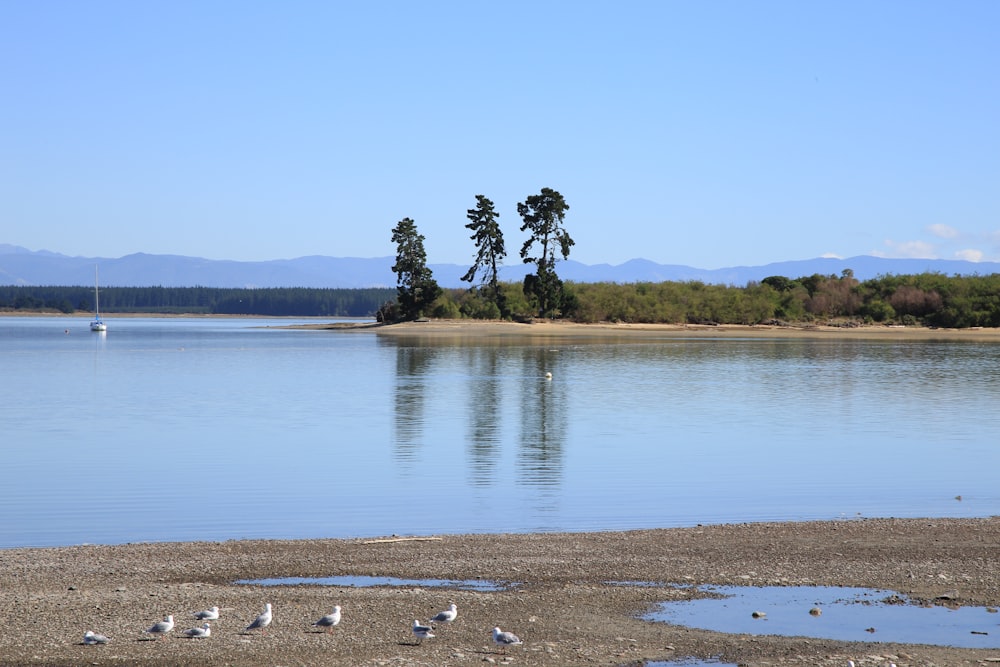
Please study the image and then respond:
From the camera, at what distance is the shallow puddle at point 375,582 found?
40.9ft

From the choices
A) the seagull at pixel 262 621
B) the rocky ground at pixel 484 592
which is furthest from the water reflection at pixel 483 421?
the seagull at pixel 262 621

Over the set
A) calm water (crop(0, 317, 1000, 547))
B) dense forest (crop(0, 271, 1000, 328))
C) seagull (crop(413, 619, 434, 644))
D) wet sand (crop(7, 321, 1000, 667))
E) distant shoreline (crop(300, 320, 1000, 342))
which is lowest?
calm water (crop(0, 317, 1000, 547))

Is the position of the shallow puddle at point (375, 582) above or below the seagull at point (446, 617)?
below

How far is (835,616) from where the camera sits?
11500 millimetres

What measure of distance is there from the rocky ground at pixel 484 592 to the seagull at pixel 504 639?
7cm

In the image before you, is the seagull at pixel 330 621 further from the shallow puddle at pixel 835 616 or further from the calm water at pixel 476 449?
the calm water at pixel 476 449

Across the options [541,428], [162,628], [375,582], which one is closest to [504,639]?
[375,582]

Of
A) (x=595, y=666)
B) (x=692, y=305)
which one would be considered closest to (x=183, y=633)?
(x=595, y=666)

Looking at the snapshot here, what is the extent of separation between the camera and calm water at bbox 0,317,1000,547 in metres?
17.6

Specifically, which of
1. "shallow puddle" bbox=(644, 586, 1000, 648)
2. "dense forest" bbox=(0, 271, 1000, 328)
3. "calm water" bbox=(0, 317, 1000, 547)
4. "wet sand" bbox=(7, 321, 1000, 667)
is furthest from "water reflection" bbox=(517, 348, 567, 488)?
"dense forest" bbox=(0, 271, 1000, 328)

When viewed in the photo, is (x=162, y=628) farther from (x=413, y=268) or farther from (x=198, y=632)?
(x=413, y=268)

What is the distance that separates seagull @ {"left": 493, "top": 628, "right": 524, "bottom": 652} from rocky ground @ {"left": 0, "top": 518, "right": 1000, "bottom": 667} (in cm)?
7

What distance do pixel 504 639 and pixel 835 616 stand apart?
11.6ft

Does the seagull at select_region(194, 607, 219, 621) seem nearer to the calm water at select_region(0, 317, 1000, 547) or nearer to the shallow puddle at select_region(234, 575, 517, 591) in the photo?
the shallow puddle at select_region(234, 575, 517, 591)
